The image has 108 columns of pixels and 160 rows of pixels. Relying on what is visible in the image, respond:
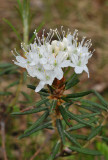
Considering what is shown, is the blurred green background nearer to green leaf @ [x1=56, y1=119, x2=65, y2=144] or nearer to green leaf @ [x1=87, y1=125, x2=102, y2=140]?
green leaf @ [x1=87, y1=125, x2=102, y2=140]

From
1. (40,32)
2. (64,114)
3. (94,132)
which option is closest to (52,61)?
(64,114)

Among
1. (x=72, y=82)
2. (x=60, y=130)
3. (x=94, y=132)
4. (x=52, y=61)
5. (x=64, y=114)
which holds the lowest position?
(x=94, y=132)

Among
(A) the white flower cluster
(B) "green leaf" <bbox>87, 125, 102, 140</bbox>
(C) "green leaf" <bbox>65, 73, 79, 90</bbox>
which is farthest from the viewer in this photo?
(B) "green leaf" <bbox>87, 125, 102, 140</bbox>

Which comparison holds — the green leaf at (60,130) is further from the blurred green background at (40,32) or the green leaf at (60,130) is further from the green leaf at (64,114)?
the blurred green background at (40,32)

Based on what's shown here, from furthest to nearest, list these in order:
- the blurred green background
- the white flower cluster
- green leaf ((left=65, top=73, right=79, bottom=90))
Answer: the blurred green background < green leaf ((left=65, top=73, right=79, bottom=90)) < the white flower cluster

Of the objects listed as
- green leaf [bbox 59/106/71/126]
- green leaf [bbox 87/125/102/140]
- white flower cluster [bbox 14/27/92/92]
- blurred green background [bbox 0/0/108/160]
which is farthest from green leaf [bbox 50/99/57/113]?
blurred green background [bbox 0/0/108/160]

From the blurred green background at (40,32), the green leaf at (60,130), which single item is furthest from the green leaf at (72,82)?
the blurred green background at (40,32)

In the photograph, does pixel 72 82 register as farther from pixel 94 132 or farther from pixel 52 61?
pixel 94 132

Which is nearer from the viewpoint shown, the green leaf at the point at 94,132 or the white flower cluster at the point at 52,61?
the white flower cluster at the point at 52,61
